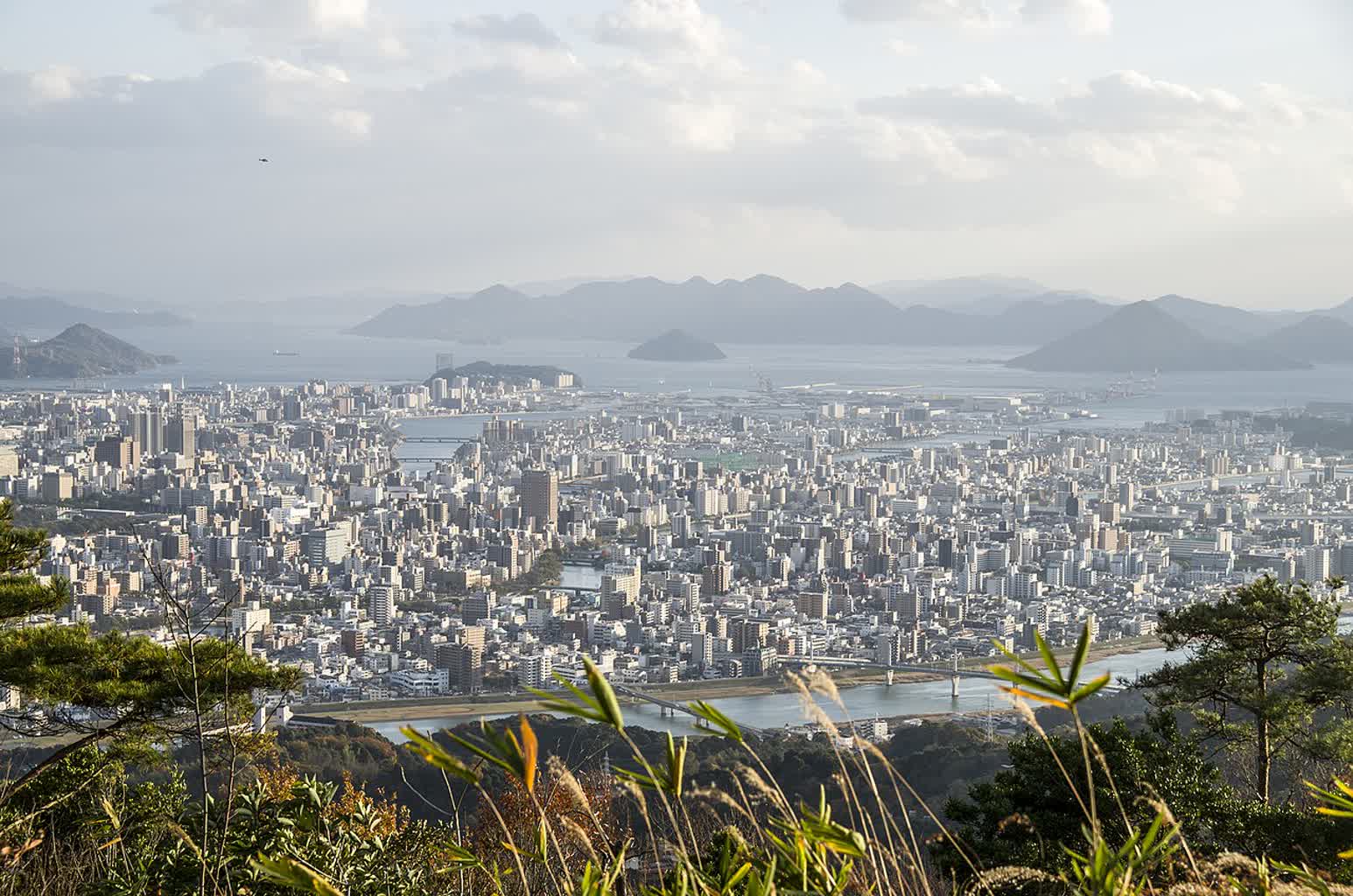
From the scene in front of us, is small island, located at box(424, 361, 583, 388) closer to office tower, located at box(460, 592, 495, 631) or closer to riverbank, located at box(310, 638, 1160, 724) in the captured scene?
office tower, located at box(460, 592, 495, 631)

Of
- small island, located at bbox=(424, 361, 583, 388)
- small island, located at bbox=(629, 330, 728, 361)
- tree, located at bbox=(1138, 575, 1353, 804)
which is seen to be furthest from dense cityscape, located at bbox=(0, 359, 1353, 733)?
small island, located at bbox=(629, 330, 728, 361)

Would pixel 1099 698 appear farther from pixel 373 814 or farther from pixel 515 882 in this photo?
pixel 373 814

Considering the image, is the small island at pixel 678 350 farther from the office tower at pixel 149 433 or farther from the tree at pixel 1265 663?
the tree at pixel 1265 663

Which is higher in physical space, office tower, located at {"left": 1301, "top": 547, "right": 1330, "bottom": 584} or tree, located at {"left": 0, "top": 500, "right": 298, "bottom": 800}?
tree, located at {"left": 0, "top": 500, "right": 298, "bottom": 800}

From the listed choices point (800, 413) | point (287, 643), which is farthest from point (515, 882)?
point (800, 413)

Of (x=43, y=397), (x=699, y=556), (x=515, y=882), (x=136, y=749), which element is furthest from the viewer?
(x=43, y=397)

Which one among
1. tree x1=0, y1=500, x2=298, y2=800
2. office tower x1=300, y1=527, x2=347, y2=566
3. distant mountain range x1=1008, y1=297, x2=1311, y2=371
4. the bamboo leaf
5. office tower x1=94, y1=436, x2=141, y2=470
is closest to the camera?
the bamboo leaf

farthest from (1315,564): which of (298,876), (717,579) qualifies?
(298,876)
